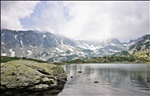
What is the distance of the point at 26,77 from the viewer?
71.2 meters

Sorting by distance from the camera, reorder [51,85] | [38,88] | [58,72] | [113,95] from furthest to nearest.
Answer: [58,72] → [51,85] → [38,88] → [113,95]

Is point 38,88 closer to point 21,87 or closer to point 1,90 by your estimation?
point 21,87

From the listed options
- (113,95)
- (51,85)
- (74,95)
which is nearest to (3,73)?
(51,85)

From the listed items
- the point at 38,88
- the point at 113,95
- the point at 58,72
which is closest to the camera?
the point at 113,95

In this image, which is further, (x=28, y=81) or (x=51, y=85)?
(x=51, y=85)

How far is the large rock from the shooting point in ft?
226

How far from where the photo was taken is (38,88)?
2830 inches

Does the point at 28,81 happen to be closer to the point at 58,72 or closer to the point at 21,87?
the point at 21,87

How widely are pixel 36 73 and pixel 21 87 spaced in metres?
8.41

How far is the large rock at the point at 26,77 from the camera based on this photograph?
226ft

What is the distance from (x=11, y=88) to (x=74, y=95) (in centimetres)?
2161

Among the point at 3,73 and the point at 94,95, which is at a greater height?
the point at 3,73

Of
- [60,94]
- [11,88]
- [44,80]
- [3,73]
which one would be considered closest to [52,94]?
[60,94]

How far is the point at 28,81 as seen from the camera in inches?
2778
